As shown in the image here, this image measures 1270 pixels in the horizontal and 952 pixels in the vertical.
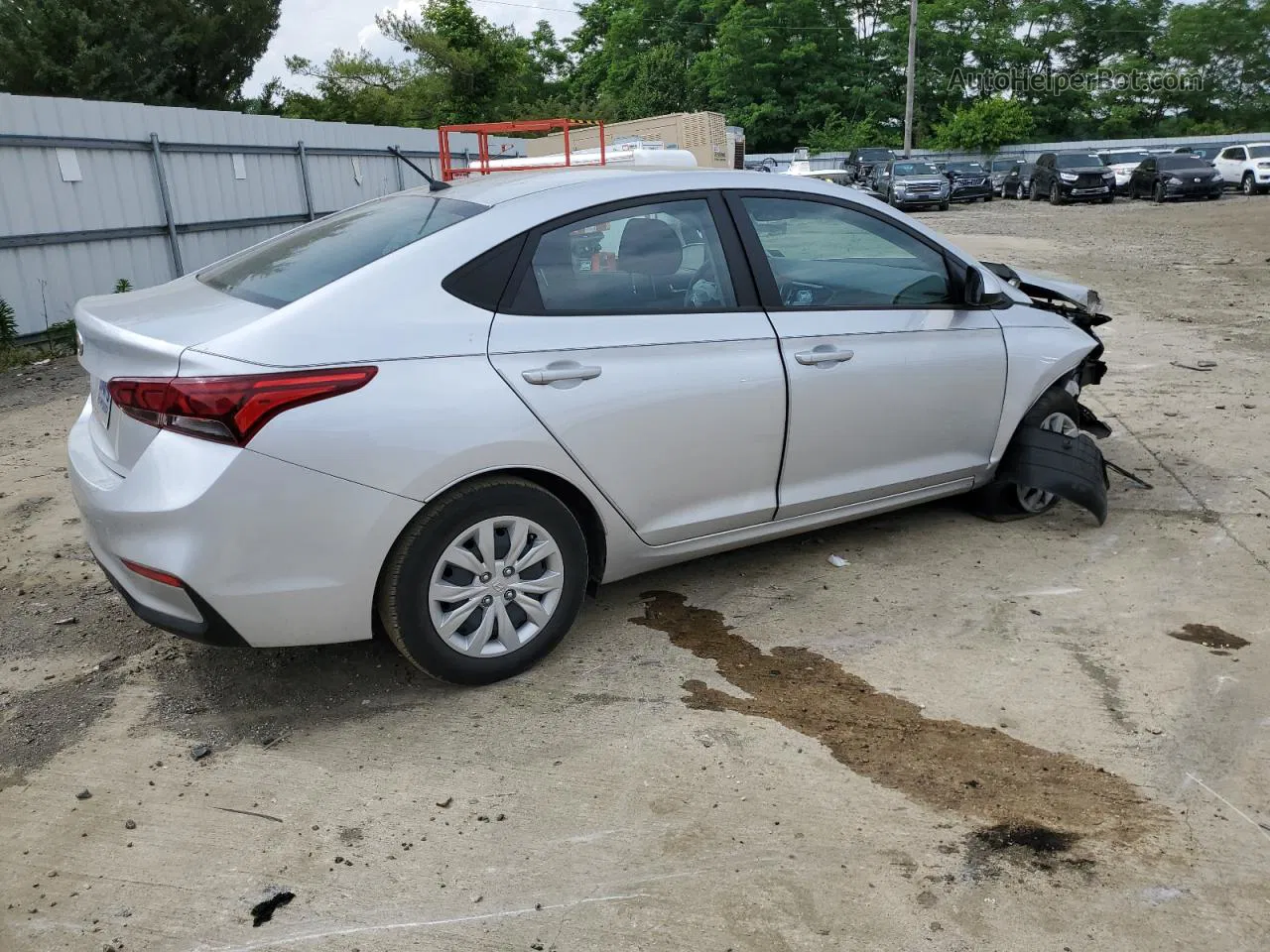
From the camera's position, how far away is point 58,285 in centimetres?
1036

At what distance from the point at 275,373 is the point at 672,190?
1.66 meters

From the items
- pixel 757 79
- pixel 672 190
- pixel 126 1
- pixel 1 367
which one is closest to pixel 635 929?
pixel 672 190

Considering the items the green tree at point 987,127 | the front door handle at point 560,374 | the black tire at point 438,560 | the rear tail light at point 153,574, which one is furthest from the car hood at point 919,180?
the rear tail light at point 153,574

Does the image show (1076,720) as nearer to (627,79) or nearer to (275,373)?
(275,373)

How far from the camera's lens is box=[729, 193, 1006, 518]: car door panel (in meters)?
4.12

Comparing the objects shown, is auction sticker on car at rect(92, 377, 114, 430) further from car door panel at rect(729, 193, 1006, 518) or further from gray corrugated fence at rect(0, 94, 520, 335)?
gray corrugated fence at rect(0, 94, 520, 335)

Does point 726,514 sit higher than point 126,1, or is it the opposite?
point 126,1

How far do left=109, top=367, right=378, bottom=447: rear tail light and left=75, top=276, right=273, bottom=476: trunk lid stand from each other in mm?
55

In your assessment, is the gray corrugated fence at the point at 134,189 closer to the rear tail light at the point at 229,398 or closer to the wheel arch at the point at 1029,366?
the rear tail light at the point at 229,398

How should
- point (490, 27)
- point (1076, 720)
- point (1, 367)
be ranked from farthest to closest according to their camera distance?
point (490, 27) < point (1, 367) < point (1076, 720)

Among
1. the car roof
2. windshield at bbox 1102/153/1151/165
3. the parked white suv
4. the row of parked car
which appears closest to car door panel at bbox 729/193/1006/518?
the car roof

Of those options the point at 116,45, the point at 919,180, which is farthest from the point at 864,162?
the point at 116,45

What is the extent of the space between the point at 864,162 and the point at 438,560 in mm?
39812

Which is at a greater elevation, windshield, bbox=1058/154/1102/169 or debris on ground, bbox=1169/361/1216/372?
windshield, bbox=1058/154/1102/169
